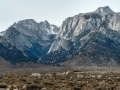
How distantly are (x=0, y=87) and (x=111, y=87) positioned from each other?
1198cm

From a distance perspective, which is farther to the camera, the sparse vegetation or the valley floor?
the valley floor

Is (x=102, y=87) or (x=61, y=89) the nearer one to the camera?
(x=61, y=89)

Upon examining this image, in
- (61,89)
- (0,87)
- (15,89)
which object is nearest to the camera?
(15,89)

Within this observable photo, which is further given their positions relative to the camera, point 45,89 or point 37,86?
point 37,86

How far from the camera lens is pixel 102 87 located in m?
33.4

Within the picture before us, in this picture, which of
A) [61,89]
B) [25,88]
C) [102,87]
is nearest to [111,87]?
[102,87]

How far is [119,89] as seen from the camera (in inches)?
1284

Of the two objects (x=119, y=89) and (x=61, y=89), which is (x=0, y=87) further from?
(x=119, y=89)

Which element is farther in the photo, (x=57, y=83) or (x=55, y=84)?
(x=57, y=83)

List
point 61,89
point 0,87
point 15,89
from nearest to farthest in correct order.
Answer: point 15,89 → point 61,89 → point 0,87

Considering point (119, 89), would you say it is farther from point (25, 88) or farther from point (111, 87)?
point (25, 88)

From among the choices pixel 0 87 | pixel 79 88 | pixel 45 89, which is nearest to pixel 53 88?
pixel 45 89

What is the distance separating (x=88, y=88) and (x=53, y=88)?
4.07 m

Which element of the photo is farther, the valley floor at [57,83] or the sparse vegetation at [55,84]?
the valley floor at [57,83]
